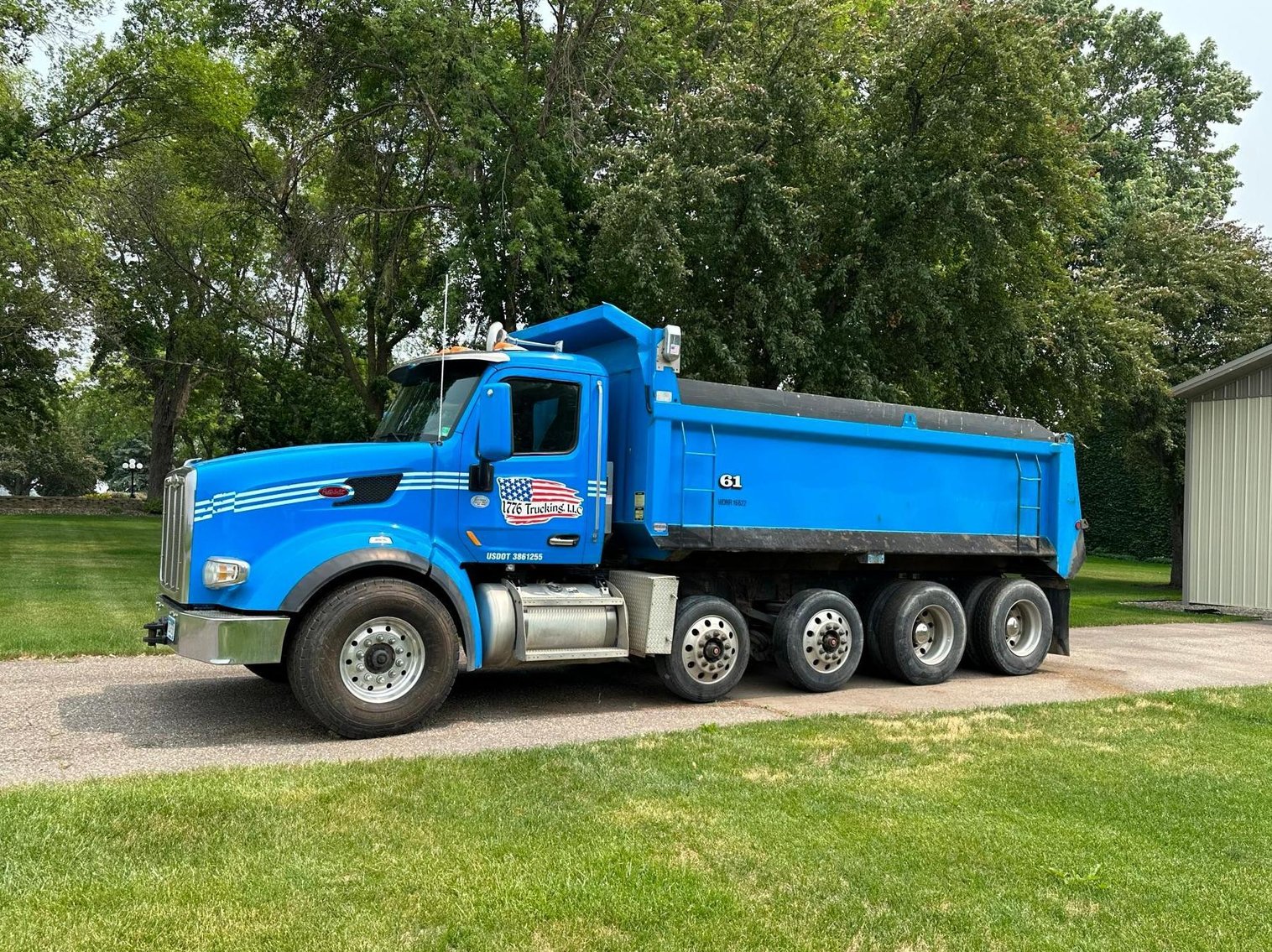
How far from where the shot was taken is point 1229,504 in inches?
728

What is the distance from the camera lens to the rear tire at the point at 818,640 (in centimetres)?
929

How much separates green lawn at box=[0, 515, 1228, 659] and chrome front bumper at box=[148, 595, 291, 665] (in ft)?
13.2

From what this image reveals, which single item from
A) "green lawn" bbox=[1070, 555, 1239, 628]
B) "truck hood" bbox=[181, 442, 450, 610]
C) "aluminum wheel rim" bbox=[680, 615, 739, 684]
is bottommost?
"green lawn" bbox=[1070, 555, 1239, 628]

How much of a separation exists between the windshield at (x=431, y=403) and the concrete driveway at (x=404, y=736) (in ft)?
7.19

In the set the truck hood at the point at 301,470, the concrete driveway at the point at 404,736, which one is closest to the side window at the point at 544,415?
the truck hood at the point at 301,470

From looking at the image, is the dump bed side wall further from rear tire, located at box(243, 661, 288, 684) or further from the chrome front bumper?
rear tire, located at box(243, 661, 288, 684)

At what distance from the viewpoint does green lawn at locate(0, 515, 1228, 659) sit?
35.2 ft

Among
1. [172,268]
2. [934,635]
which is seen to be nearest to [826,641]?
[934,635]

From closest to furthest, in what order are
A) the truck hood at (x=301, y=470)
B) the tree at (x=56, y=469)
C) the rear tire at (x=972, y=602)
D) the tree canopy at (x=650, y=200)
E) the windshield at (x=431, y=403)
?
the truck hood at (x=301, y=470)
the windshield at (x=431, y=403)
the rear tire at (x=972, y=602)
the tree canopy at (x=650, y=200)
the tree at (x=56, y=469)

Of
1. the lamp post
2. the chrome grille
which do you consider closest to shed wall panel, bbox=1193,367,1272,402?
the chrome grille

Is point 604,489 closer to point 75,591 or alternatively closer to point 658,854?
point 658,854

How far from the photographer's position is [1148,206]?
2573 centimetres

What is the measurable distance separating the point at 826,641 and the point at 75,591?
11.2 m

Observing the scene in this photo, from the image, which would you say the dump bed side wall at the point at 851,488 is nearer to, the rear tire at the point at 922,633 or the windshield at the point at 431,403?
the rear tire at the point at 922,633
